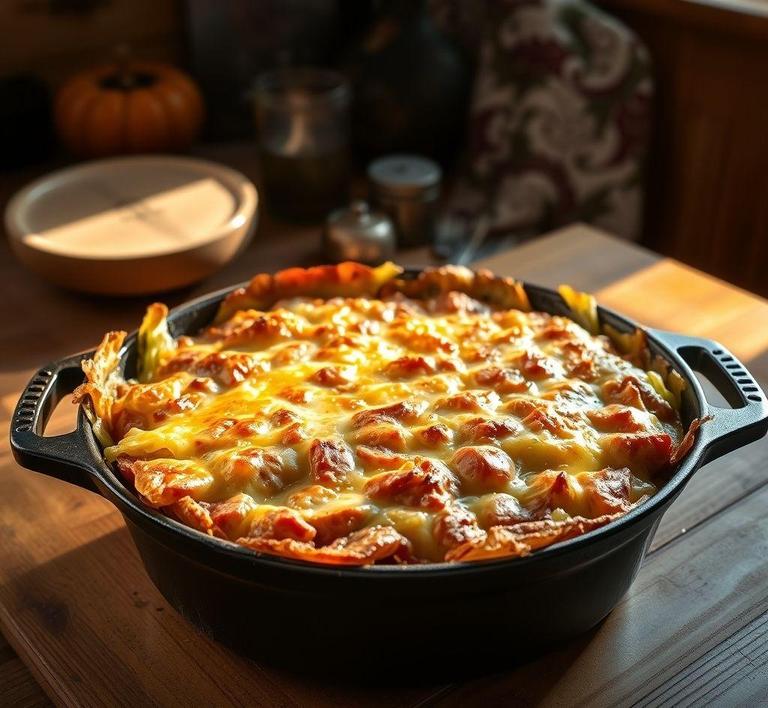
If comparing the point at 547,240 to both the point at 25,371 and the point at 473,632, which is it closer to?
the point at 25,371

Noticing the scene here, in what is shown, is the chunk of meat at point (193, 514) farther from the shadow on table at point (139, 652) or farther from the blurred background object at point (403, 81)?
the blurred background object at point (403, 81)

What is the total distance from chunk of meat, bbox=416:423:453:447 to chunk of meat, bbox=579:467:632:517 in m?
0.14

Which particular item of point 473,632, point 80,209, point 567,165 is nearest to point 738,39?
point 567,165

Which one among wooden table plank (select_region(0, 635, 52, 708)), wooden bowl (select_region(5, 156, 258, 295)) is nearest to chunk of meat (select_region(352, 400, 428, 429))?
wooden table plank (select_region(0, 635, 52, 708))

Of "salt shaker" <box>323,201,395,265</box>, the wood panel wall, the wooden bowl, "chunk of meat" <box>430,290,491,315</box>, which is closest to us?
"chunk of meat" <box>430,290,491,315</box>

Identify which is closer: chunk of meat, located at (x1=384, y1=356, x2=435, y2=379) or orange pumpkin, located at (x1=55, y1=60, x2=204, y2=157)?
chunk of meat, located at (x1=384, y1=356, x2=435, y2=379)

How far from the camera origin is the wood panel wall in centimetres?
212

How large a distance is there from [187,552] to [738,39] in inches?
72.7

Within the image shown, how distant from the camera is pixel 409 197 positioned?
75.8 inches

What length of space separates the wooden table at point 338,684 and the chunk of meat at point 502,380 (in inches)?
9.9

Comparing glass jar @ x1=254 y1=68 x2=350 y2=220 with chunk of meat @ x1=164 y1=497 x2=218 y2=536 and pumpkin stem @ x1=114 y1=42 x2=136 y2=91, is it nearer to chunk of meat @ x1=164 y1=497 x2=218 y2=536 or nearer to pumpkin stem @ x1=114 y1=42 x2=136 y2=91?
pumpkin stem @ x1=114 y1=42 x2=136 y2=91

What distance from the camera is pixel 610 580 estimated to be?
0.88 m

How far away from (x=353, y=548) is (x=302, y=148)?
4.59 ft

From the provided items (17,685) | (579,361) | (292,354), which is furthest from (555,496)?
(17,685)
